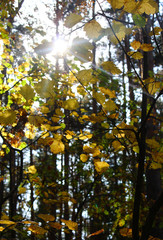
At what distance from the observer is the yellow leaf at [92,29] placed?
0.61 metres

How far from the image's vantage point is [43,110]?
37.5 inches

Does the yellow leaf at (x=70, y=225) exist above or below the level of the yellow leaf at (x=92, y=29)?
below

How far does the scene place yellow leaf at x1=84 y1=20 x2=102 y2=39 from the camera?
61 centimetres

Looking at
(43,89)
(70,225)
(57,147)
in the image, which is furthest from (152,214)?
(43,89)

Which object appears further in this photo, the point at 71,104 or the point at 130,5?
the point at 71,104

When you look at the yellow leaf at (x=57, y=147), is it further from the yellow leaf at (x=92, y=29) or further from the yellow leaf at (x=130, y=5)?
the yellow leaf at (x=130, y=5)

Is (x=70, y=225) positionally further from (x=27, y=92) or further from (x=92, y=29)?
(x=92, y=29)

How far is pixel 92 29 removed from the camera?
61cm

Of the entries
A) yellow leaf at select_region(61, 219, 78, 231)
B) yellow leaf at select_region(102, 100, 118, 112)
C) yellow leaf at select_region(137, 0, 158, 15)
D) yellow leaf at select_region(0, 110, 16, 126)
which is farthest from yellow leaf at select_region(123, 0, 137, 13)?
yellow leaf at select_region(61, 219, 78, 231)

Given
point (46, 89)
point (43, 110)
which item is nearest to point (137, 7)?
point (46, 89)

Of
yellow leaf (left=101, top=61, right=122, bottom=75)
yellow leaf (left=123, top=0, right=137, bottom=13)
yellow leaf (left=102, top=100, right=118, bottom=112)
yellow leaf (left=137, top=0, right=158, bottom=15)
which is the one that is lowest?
yellow leaf (left=102, top=100, right=118, bottom=112)

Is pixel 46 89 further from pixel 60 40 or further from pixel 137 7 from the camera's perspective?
pixel 137 7

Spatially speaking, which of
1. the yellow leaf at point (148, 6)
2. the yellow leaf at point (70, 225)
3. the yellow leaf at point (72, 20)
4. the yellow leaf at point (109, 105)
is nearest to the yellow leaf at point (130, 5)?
the yellow leaf at point (148, 6)

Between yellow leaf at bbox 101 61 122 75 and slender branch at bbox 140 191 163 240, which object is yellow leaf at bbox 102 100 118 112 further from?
slender branch at bbox 140 191 163 240
